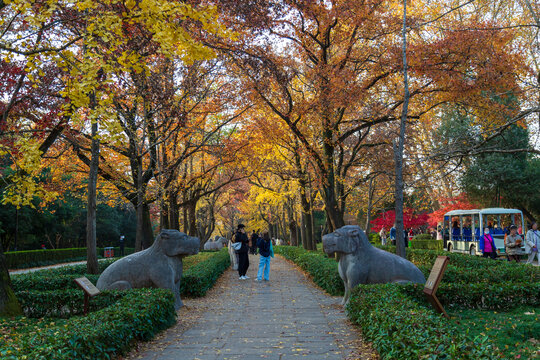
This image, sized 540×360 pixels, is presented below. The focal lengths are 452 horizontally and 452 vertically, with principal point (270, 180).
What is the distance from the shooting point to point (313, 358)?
5.44 m

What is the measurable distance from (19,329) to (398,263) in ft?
21.5

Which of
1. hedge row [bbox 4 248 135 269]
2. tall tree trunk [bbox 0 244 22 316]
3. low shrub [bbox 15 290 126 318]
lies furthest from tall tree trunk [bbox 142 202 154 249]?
hedge row [bbox 4 248 135 269]

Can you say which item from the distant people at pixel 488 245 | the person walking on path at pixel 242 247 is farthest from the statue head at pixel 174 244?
the distant people at pixel 488 245

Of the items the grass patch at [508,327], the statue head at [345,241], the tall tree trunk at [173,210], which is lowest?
the grass patch at [508,327]

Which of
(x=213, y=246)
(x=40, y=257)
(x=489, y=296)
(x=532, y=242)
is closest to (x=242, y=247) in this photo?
(x=489, y=296)

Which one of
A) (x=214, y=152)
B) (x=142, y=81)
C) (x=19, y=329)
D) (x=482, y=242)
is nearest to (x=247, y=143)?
(x=214, y=152)

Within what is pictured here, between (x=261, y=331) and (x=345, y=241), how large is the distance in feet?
8.61

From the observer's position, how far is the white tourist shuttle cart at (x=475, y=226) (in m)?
21.6

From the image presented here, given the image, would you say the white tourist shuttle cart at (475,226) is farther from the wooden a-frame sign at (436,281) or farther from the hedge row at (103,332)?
the hedge row at (103,332)

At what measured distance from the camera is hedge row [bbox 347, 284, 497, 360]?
12.5 feet

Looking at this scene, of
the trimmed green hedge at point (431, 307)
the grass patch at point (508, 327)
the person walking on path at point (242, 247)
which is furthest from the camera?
the person walking on path at point (242, 247)

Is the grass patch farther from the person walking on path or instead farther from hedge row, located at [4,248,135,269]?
hedge row, located at [4,248,135,269]

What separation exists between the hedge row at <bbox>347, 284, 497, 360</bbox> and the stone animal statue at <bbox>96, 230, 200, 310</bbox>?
12.0ft

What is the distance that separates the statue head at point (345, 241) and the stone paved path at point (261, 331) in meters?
1.23
